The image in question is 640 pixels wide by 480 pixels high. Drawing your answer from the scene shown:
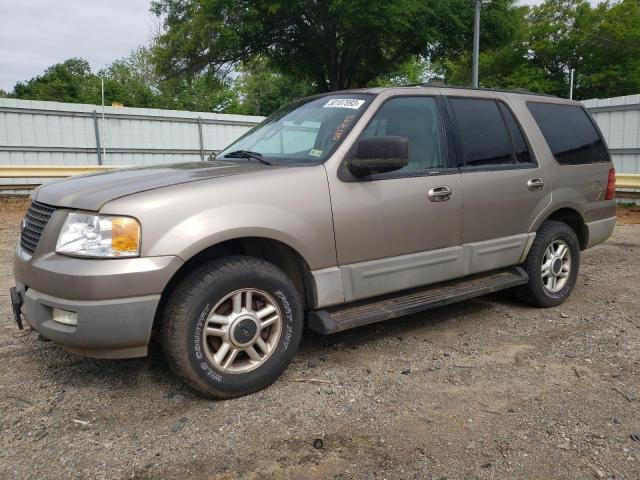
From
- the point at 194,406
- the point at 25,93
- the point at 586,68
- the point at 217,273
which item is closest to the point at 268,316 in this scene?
the point at 217,273

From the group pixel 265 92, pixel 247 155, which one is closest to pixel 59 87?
pixel 265 92

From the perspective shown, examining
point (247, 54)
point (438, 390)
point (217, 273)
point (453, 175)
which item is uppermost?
point (247, 54)

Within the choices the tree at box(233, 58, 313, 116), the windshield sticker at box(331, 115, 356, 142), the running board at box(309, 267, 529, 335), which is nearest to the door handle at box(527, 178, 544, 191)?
the running board at box(309, 267, 529, 335)

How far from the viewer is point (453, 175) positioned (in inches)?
161

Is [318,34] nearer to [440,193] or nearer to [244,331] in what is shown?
[440,193]

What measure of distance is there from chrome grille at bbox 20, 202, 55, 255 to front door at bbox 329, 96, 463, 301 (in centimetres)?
163

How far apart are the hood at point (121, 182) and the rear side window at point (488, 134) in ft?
5.39

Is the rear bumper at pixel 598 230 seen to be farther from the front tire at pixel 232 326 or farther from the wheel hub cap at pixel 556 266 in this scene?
the front tire at pixel 232 326

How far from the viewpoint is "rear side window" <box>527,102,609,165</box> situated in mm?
4914

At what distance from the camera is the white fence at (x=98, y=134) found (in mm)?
13867

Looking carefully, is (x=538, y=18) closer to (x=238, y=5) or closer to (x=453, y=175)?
(x=238, y=5)

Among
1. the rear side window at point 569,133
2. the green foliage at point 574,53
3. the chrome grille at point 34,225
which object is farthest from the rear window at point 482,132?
the green foliage at point 574,53

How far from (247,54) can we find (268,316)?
20.8 m

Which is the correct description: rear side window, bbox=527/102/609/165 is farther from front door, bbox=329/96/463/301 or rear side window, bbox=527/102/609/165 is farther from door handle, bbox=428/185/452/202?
door handle, bbox=428/185/452/202
